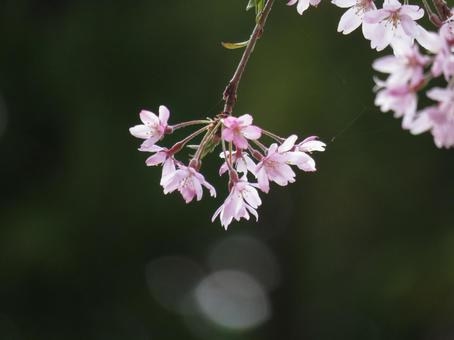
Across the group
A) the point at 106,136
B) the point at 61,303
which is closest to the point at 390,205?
the point at 106,136

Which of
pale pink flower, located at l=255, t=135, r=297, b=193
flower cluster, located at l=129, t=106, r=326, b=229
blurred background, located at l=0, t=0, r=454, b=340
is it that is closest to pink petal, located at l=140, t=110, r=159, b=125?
flower cluster, located at l=129, t=106, r=326, b=229

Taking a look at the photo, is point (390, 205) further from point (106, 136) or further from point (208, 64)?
point (106, 136)

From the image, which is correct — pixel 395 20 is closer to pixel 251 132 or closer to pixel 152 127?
pixel 251 132

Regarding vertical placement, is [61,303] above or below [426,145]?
below

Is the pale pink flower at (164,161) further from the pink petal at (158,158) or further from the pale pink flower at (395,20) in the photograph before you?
the pale pink flower at (395,20)

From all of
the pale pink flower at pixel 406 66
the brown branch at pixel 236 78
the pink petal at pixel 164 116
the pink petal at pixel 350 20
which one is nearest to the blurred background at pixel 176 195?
the pink petal at pixel 350 20

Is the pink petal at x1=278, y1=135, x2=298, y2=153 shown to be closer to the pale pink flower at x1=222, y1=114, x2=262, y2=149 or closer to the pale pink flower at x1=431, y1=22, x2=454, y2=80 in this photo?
the pale pink flower at x1=222, y1=114, x2=262, y2=149
